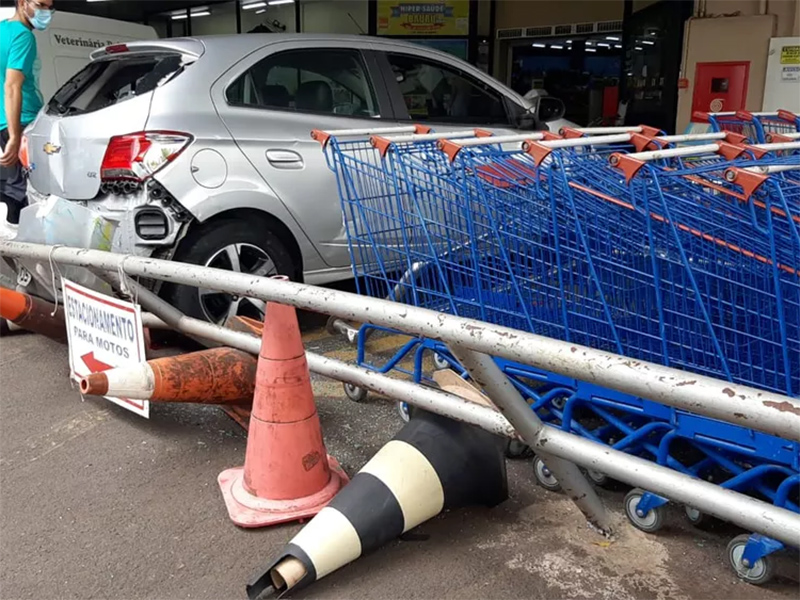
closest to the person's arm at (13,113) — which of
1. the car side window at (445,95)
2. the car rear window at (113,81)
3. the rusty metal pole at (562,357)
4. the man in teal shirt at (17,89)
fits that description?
the man in teal shirt at (17,89)

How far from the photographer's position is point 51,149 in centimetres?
422

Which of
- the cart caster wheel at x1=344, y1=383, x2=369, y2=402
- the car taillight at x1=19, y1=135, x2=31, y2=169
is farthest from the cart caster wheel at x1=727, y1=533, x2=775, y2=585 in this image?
the car taillight at x1=19, y1=135, x2=31, y2=169

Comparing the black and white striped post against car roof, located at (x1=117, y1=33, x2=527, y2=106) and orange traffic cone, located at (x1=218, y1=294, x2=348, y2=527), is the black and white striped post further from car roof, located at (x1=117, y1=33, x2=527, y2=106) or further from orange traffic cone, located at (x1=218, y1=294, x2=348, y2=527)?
car roof, located at (x1=117, y1=33, x2=527, y2=106)

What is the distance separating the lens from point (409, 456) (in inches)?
98.3

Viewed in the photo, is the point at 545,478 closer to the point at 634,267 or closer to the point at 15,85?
the point at 634,267

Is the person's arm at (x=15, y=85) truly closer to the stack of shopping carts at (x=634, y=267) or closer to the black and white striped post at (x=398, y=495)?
the stack of shopping carts at (x=634, y=267)

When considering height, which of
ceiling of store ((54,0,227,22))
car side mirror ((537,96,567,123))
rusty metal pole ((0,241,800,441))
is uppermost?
ceiling of store ((54,0,227,22))

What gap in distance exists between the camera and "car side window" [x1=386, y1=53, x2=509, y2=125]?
16.6 ft

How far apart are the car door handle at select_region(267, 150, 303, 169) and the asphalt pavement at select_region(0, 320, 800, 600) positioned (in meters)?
1.71

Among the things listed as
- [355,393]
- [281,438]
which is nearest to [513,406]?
[281,438]

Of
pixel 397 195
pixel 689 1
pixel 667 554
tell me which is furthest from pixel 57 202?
pixel 689 1

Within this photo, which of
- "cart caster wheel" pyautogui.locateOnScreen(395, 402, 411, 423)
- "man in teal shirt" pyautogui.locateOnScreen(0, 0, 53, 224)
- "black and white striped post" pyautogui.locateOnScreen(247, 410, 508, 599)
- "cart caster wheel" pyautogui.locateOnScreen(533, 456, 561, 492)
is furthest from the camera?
"man in teal shirt" pyautogui.locateOnScreen(0, 0, 53, 224)

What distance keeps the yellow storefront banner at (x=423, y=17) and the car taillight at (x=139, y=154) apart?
9.74 metres

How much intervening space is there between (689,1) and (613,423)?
6.99m
